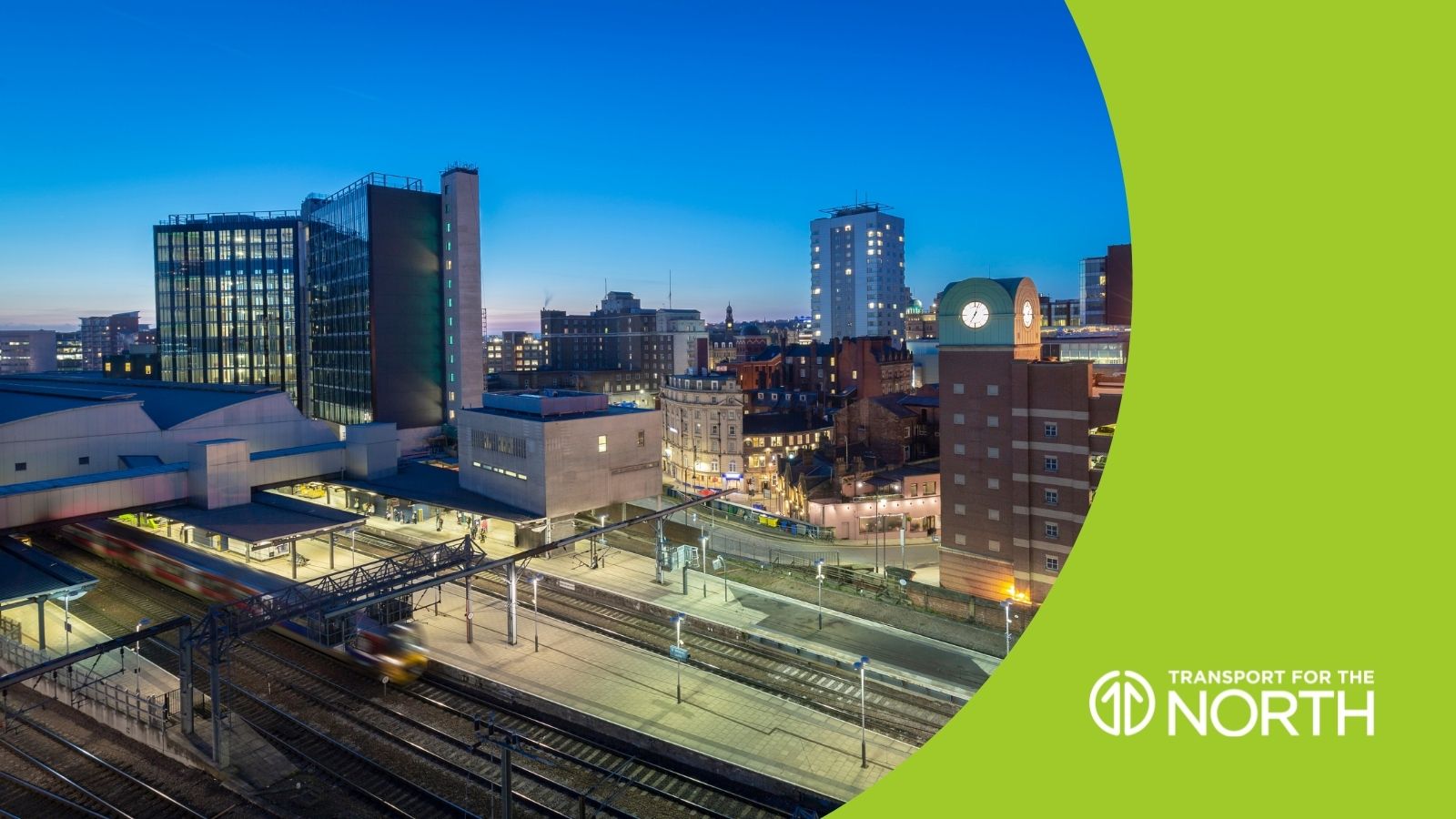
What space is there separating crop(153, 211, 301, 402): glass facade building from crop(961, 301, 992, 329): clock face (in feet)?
231

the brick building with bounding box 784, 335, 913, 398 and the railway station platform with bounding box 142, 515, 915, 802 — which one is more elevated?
the brick building with bounding box 784, 335, 913, 398

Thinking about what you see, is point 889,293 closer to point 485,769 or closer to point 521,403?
point 521,403

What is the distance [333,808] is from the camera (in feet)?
59.7

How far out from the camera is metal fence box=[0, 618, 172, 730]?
20.6 m

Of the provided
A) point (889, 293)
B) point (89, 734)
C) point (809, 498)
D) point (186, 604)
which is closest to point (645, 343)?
point (889, 293)

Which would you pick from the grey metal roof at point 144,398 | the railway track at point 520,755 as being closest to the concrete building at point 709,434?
the grey metal roof at point 144,398

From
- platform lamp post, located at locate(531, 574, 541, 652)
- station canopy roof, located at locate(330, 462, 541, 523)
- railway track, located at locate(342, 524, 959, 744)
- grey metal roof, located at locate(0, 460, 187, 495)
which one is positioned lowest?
railway track, located at locate(342, 524, 959, 744)

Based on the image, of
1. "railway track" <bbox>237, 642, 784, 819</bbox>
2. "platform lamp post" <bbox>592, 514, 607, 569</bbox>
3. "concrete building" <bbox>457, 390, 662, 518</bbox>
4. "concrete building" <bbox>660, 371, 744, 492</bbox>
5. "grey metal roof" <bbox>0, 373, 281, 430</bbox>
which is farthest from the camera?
"concrete building" <bbox>660, 371, 744, 492</bbox>

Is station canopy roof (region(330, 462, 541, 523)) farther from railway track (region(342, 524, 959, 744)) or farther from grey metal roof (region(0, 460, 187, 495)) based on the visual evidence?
grey metal roof (region(0, 460, 187, 495))

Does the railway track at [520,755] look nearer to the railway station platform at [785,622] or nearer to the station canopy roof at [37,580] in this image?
the station canopy roof at [37,580]

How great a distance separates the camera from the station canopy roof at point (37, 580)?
79.4ft

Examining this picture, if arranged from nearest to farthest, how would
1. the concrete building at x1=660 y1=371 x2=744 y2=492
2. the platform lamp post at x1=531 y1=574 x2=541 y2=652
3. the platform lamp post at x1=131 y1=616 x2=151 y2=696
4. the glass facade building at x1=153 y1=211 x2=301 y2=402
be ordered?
the platform lamp post at x1=131 y1=616 x2=151 y2=696
the platform lamp post at x1=531 y1=574 x2=541 y2=652
the concrete building at x1=660 y1=371 x2=744 y2=492
the glass facade building at x1=153 y1=211 x2=301 y2=402

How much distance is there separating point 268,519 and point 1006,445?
3146cm

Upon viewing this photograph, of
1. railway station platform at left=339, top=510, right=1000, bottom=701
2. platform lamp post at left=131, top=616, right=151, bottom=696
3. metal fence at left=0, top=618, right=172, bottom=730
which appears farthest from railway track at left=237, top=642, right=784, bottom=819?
railway station platform at left=339, top=510, right=1000, bottom=701
